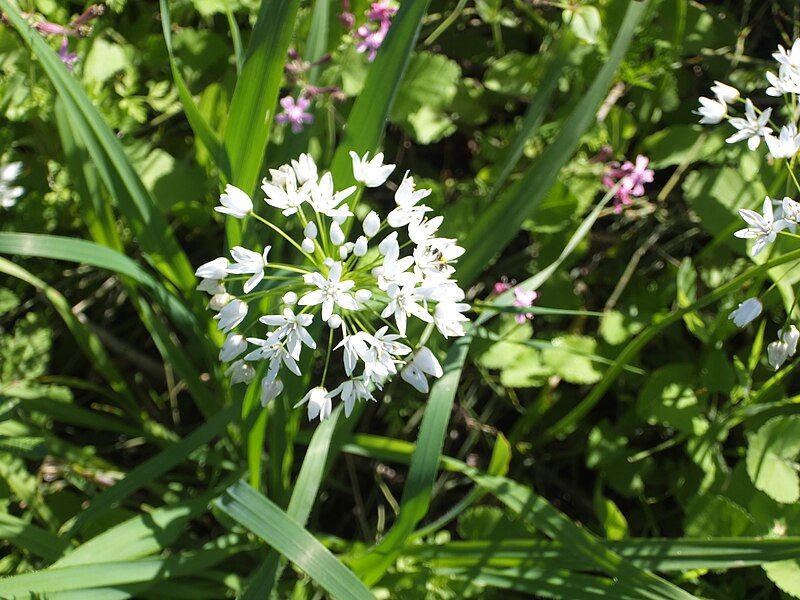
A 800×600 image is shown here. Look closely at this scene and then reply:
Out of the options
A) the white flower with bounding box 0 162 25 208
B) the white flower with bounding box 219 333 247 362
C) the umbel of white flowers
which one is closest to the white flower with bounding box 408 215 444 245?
the umbel of white flowers

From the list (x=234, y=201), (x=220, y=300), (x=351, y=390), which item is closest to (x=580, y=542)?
(x=351, y=390)

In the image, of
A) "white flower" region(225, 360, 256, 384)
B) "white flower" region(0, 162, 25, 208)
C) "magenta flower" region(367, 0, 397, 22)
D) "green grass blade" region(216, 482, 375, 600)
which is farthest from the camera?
"magenta flower" region(367, 0, 397, 22)

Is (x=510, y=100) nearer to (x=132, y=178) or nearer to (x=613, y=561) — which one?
(x=132, y=178)

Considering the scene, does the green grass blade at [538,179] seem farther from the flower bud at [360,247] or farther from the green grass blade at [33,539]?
the green grass blade at [33,539]

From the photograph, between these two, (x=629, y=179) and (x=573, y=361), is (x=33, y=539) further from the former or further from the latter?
(x=629, y=179)

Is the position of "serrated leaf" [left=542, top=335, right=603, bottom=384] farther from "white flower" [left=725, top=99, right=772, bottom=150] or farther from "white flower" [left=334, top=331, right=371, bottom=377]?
"white flower" [left=334, top=331, right=371, bottom=377]

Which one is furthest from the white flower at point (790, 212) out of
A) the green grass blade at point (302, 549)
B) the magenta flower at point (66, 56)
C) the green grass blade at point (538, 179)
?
the magenta flower at point (66, 56)

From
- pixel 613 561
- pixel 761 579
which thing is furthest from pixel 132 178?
pixel 761 579
